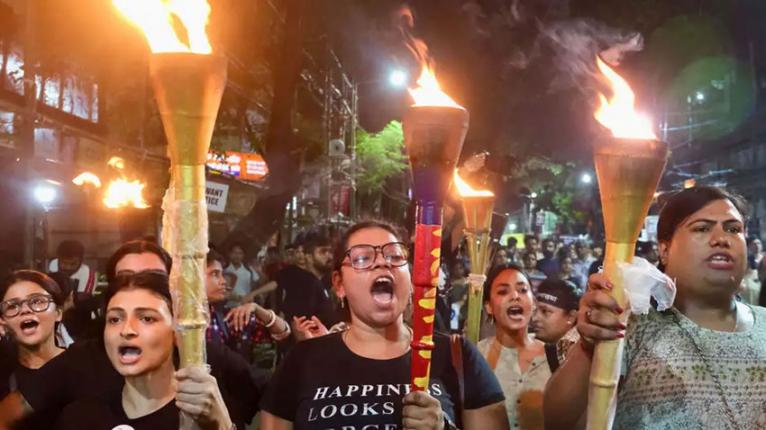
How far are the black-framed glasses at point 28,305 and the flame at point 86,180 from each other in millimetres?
9318

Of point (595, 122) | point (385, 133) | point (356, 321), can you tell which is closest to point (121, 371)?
point (356, 321)

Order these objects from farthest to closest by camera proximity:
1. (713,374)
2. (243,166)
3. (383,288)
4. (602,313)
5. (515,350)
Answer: (243,166), (515,350), (383,288), (713,374), (602,313)

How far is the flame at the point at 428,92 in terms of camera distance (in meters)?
2.48

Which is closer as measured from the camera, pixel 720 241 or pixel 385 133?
pixel 720 241

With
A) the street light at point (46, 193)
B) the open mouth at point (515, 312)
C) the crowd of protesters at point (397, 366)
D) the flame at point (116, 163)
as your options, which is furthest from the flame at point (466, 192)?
the flame at point (116, 163)

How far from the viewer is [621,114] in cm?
247

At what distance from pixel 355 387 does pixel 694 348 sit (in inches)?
52.7

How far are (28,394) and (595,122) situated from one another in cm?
286

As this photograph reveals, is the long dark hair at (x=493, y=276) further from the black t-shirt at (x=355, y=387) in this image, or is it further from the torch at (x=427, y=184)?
the torch at (x=427, y=184)

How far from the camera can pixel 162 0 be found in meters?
2.48

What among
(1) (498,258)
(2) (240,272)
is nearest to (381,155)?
(2) (240,272)

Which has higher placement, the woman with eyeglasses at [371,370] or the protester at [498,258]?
the protester at [498,258]

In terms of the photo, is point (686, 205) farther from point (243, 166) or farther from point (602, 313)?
point (243, 166)

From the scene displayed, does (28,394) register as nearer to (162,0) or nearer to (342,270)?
(342,270)
